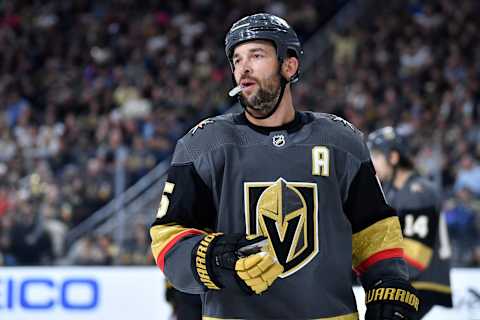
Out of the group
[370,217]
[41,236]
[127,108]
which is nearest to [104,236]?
[41,236]

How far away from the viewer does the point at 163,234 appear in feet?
8.32

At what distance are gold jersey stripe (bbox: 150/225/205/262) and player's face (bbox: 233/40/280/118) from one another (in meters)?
0.41

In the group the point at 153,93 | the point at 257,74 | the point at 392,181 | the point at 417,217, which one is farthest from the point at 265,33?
the point at 153,93

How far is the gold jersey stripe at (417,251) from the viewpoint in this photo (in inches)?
189

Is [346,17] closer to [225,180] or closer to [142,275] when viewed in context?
[142,275]

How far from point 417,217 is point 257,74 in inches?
96.5

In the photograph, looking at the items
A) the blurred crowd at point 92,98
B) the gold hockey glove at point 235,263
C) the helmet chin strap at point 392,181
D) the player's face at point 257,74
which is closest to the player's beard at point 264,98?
the player's face at point 257,74

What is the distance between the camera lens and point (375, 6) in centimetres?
1486

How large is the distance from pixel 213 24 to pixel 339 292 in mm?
12987

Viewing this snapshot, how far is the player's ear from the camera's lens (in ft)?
8.83

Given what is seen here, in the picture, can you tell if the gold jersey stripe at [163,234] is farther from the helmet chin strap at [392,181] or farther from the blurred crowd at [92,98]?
the blurred crowd at [92,98]

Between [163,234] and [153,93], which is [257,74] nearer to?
[163,234]

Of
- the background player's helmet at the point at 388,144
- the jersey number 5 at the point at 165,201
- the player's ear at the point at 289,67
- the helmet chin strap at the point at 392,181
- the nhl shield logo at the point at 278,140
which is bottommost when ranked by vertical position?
the jersey number 5 at the point at 165,201

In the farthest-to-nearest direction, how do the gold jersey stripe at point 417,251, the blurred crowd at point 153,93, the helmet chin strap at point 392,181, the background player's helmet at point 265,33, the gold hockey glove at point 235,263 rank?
1. the blurred crowd at point 153,93
2. the helmet chin strap at point 392,181
3. the gold jersey stripe at point 417,251
4. the background player's helmet at point 265,33
5. the gold hockey glove at point 235,263
